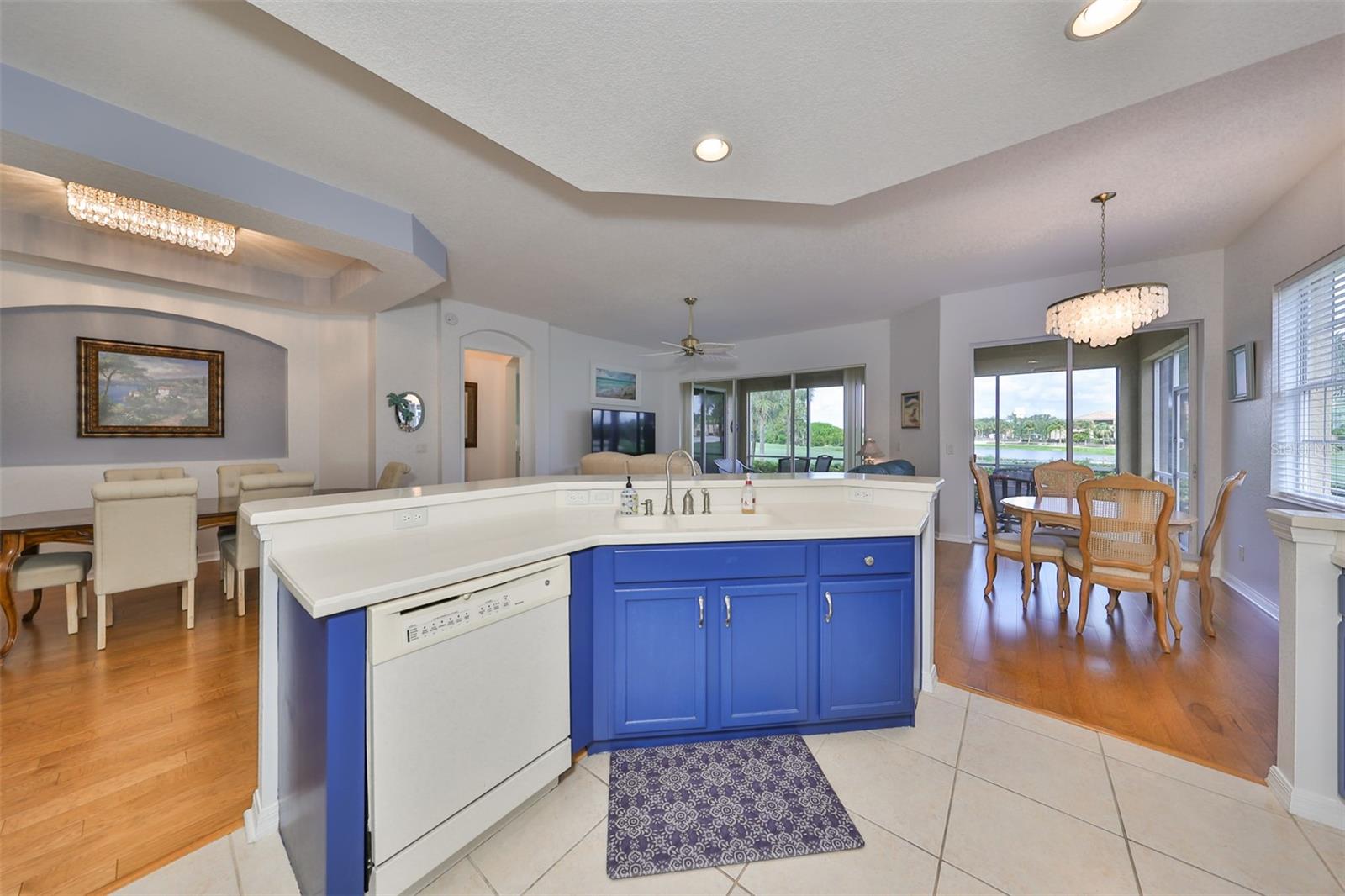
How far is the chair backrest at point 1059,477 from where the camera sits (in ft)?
11.7

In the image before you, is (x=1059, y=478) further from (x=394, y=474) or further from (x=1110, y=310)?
(x=394, y=474)

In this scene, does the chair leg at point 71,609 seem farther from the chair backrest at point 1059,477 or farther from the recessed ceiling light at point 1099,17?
the chair backrest at point 1059,477

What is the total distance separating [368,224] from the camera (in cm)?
288

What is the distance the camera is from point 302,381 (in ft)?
16.0

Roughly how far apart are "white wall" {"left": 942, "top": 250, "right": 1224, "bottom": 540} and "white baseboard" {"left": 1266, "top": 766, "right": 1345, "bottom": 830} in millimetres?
3511

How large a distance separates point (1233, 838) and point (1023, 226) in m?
3.45

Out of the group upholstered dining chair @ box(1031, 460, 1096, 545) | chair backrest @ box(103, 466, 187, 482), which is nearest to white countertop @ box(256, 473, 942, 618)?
upholstered dining chair @ box(1031, 460, 1096, 545)

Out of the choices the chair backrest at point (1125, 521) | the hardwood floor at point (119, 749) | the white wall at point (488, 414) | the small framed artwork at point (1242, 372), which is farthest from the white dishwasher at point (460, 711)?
the white wall at point (488, 414)

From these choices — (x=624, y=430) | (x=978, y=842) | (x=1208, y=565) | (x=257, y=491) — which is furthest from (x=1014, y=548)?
(x=257, y=491)

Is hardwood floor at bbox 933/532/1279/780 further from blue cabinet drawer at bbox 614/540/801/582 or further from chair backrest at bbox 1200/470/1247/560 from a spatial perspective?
blue cabinet drawer at bbox 614/540/801/582

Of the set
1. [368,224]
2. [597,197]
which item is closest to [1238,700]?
Answer: [597,197]

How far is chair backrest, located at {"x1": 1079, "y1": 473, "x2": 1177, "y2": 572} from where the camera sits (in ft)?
8.11

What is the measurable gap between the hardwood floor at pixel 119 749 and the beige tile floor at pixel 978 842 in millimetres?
240

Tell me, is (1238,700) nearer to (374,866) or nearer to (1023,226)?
(1023,226)
